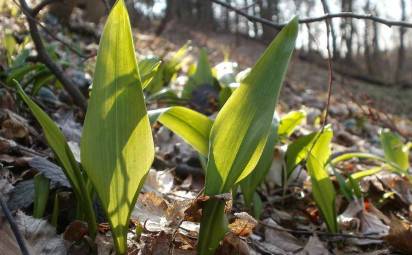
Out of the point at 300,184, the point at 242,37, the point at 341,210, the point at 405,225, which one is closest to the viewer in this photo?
the point at 405,225

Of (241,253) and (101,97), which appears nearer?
(101,97)

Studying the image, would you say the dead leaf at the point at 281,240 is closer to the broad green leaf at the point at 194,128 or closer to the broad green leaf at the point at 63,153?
the broad green leaf at the point at 194,128

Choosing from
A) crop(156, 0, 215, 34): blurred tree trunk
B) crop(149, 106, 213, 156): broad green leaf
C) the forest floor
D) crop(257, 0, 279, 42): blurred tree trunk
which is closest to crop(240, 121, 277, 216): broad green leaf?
the forest floor

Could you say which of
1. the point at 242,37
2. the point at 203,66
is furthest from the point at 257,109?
the point at 242,37

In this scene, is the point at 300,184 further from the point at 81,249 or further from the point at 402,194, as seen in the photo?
the point at 81,249

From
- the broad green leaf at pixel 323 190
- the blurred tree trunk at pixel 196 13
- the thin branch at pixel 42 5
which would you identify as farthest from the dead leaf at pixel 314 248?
the blurred tree trunk at pixel 196 13
